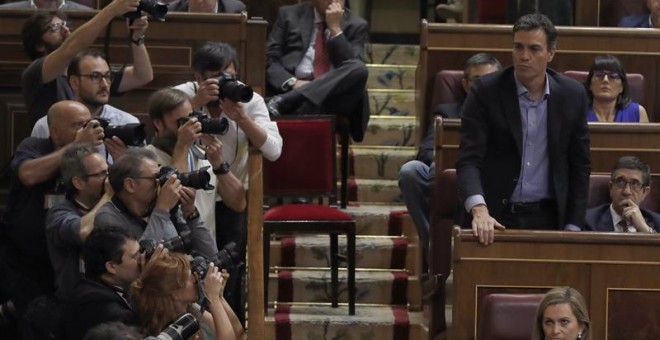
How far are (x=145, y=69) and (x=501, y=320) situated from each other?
2.05 meters

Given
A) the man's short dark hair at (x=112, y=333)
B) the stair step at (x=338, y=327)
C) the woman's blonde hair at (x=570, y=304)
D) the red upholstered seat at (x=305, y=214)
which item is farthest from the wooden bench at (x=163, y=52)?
the man's short dark hair at (x=112, y=333)

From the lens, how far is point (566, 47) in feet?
22.8

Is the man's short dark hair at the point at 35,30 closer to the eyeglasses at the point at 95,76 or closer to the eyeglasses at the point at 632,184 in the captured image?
the eyeglasses at the point at 95,76

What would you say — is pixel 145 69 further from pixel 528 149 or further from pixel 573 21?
pixel 573 21

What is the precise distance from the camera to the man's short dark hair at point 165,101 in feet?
17.4

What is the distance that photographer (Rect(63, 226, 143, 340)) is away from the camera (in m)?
4.39

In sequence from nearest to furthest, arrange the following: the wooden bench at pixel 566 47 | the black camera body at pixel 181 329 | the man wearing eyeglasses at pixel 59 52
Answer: the black camera body at pixel 181 329 < the man wearing eyeglasses at pixel 59 52 < the wooden bench at pixel 566 47

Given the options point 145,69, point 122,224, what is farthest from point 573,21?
point 122,224

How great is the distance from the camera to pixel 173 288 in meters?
4.16

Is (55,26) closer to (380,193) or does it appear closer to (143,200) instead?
(143,200)

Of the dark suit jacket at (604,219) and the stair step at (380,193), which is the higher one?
the dark suit jacket at (604,219)

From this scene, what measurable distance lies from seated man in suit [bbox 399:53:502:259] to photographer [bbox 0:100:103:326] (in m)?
1.40

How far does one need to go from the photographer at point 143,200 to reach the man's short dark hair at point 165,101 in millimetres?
446

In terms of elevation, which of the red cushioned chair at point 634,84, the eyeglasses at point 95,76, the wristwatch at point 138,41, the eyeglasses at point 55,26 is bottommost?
the red cushioned chair at point 634,84
